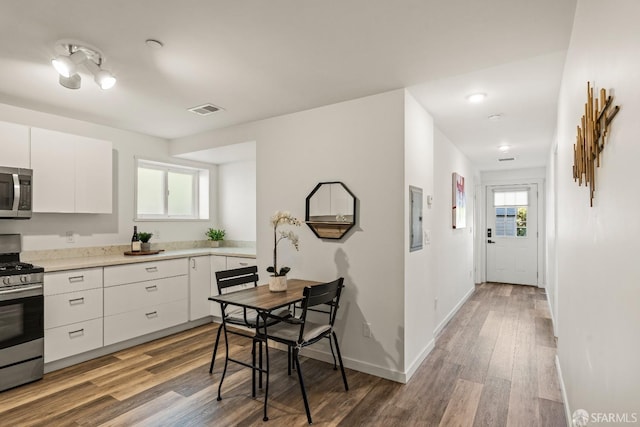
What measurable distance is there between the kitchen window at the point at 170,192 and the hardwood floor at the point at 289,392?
1.90m

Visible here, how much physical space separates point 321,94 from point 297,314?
2108mm

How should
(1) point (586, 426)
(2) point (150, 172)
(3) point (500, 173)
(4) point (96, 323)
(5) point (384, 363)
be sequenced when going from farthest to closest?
(3) point (500, 173)
(2) point (150, 172)
(4) point (96, 323)
(5) point (384, 363)
(1) point (586, 426)

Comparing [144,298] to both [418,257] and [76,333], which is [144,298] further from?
[418,257]

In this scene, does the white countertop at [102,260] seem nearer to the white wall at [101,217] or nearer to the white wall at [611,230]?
the white wall at [101,217]

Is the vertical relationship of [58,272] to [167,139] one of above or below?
below

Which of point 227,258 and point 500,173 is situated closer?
point 227,258

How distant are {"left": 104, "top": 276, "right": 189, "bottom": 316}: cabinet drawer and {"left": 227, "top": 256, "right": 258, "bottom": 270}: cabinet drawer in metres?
0.55

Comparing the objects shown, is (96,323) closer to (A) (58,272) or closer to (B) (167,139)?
(A) (58,272)

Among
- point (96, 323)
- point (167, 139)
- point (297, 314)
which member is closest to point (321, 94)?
point (297, 314)

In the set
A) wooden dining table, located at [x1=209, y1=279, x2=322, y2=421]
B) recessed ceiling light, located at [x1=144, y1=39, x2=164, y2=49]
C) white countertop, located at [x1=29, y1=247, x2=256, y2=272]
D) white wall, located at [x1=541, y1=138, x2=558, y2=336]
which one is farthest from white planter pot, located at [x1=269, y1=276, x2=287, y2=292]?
white wall, located at [x1=541, y1=138, x2=558, y2=336]

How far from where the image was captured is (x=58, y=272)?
3.06 metres

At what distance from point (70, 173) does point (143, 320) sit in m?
1.71

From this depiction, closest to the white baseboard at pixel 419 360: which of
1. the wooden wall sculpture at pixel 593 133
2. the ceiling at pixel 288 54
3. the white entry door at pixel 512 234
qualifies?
the wooden wall sculpture at pixel 593 133

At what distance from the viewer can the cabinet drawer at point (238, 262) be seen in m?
4.07
